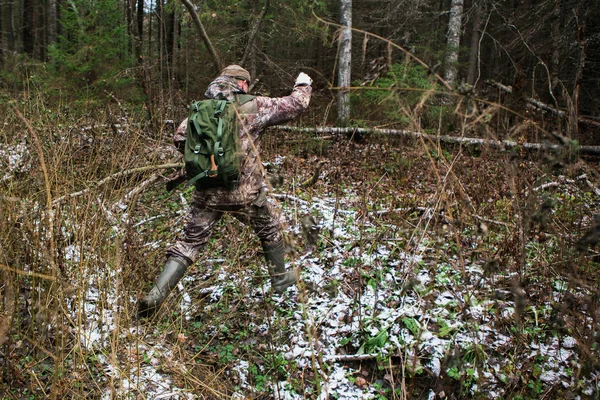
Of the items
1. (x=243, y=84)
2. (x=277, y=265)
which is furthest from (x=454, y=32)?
(x=277, y=265)

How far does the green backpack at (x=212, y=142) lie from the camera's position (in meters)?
3.37

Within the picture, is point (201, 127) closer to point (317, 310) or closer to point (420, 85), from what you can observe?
point (317, 310)

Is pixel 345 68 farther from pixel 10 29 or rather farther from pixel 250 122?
pixel 10 29

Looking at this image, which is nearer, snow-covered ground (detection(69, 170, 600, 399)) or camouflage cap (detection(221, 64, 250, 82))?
snow-covered ground (detection(69, 170, 600, 399))

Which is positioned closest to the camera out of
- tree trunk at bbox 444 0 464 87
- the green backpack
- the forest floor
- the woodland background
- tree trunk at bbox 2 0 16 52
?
the woodland background

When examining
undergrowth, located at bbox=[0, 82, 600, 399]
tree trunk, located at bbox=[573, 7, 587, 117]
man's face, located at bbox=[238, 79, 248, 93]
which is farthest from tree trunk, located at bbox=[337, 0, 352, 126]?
man's face, located at bbox=[238, 79, 248, 93]

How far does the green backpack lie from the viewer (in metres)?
3.37

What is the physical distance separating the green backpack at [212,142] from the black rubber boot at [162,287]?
2.50ft

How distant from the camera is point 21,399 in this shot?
2.55 meters

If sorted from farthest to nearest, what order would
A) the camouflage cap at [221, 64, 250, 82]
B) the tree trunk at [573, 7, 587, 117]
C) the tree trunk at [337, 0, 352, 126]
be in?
1. the tree trunk at [337, 0, 352, 126]
2. the camouflage cap at [221, 64, 250, 82]
3. the tree trunk at [573, 7, 587, 117]

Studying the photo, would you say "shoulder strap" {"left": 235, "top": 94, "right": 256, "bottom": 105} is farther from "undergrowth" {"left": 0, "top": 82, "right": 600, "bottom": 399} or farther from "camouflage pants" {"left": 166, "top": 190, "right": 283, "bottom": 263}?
"undergrowth" {"left": 0, "top": 82, "right": 600, "bottom": 399}

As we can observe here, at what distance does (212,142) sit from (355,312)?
195cm

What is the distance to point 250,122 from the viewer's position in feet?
12.0

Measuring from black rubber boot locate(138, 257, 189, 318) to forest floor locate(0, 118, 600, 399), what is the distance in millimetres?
94
